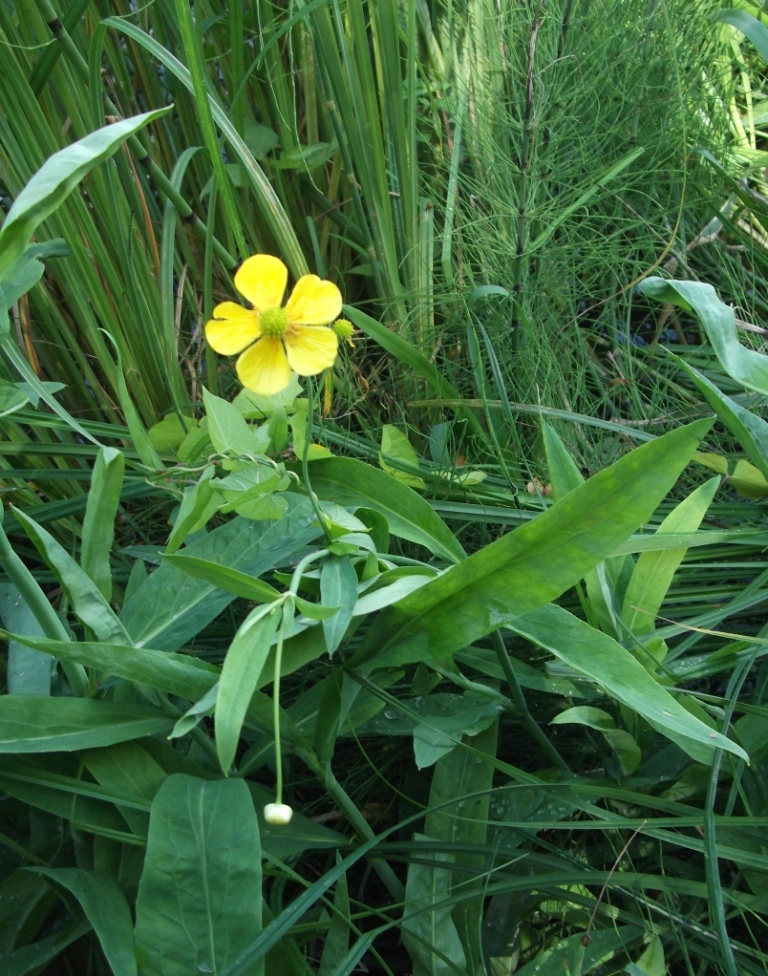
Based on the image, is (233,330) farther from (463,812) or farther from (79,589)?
(463,812)

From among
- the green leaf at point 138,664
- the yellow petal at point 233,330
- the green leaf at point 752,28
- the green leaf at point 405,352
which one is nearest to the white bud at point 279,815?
the green leaf at point 138,664

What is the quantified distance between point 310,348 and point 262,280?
5 cm

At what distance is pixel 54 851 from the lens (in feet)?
2.02

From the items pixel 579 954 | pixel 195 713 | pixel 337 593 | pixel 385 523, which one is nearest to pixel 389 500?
pixel 385 523

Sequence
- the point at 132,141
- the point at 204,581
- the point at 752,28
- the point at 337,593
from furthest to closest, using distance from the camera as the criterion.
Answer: the point at 752,28
the point at 132,141
the point at 204,581
the point at 337,593

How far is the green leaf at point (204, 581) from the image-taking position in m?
0.59

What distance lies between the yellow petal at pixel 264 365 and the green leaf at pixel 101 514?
0.14 meters

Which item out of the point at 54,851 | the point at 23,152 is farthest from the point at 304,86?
the point at 54,851

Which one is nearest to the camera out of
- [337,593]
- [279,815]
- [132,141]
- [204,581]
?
[279,815]

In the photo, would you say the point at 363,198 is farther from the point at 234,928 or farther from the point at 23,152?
the point at 234,928

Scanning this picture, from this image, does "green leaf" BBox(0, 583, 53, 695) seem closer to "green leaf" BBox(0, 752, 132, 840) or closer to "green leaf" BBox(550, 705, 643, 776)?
"green leaf" BBox(0, 752, 132, 840)

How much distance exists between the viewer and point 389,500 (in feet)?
2.06

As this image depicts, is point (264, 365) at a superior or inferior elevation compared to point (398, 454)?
superior

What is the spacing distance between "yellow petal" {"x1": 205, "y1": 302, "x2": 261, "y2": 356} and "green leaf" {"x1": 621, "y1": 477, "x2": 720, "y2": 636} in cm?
36
